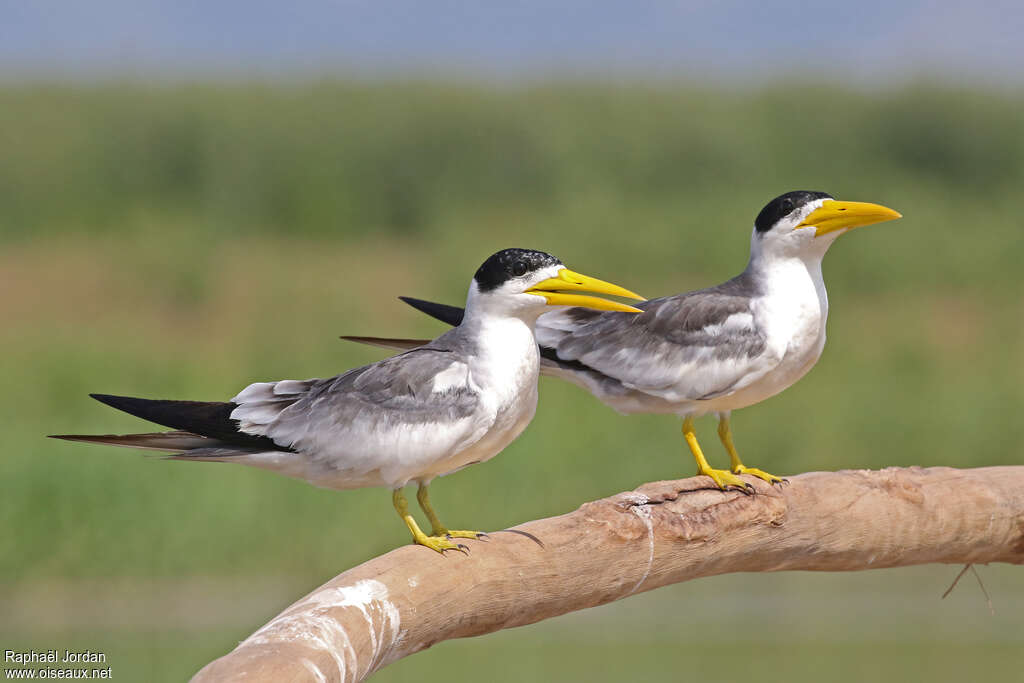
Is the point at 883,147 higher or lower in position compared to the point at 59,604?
higher

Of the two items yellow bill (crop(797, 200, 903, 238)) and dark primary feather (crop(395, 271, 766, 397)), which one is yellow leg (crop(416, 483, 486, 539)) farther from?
yellow bill (crop(797, 200, 903, 238))

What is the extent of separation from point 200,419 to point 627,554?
1.51 metres

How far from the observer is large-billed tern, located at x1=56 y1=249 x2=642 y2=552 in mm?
4469

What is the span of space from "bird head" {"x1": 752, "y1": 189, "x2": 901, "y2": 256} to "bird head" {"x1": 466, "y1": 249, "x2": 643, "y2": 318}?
1.04 metres

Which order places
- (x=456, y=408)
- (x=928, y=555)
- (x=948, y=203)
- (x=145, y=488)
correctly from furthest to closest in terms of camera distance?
(x=948, y=203), (x=145, y=488), (x=928, y=555), (x=456, y=408)

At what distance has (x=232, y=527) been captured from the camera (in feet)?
34.9

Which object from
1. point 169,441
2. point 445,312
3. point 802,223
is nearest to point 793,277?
point 802,223

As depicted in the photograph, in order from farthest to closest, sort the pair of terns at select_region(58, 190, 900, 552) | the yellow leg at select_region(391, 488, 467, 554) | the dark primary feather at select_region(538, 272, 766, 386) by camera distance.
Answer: the dark primary feather at select_region(538, 272, 766, 386), the yellow leg at select_region(391, 488, 467, 554), the pair of terns at select_region(58, 190, 900, 552)

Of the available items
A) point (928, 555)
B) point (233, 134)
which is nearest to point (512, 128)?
point (233, 134)

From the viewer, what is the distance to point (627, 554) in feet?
16.1

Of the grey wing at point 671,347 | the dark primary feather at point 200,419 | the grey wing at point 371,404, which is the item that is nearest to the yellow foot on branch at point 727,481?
the grey wing at point 671,347

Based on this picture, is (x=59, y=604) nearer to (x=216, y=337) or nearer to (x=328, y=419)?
(x=216, y=337)

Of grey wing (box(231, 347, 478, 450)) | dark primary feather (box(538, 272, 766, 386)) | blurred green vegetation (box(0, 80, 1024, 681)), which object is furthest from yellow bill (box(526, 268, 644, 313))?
blurred green vegetation (box(0, 80, 1024, 681))

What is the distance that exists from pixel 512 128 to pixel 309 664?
13.8m
